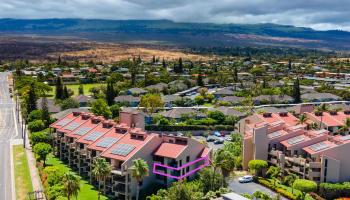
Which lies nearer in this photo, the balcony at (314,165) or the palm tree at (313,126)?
the balcony at (314,165)

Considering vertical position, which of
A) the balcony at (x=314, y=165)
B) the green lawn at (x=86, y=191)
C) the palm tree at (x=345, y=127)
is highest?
the palm tree at (x=345, y=127)

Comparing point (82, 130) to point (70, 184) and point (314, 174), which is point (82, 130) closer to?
point (70, 184)

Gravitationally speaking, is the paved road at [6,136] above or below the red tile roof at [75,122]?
below

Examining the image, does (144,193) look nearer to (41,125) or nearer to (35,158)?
(35,158)

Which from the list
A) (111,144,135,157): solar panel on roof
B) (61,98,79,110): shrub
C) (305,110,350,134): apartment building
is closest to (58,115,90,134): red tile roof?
(111,144,135,157): solar panel on roof

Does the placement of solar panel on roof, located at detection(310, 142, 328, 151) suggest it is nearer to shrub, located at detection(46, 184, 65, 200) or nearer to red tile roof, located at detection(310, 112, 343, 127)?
red tile roof, located at detection(310, 112, 343, 127)

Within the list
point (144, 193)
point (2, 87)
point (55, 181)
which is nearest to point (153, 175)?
point (144, 193)

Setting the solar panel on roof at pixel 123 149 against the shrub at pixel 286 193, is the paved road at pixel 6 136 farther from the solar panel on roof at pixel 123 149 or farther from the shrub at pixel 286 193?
the shrub at pixel 286 193

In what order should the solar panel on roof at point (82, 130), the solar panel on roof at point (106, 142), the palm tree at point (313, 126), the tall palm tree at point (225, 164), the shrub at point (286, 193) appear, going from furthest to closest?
the palm tree at point (313, 126), the solar panel on roof at point (82, 130), the solar panel on roof at point (106, 142), the shrub at point (286, 193), the tall palm tree at point (225, 164)

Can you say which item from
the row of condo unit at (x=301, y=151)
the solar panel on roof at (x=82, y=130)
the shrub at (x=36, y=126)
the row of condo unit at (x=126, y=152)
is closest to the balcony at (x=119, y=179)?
the row of condo unit at (x=126, y=152)

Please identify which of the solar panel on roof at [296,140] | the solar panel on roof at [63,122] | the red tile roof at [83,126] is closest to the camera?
the solar panel on roof at [296,140]
